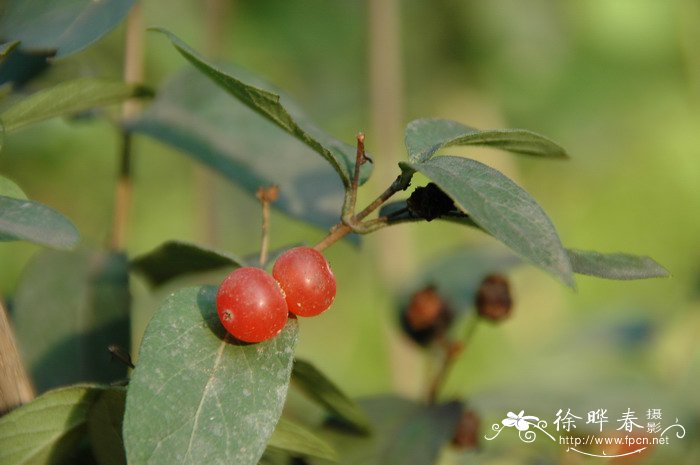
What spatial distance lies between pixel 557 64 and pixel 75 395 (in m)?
2.11

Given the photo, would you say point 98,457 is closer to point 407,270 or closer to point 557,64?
point 407,270

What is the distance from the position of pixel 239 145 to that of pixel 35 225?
0.48 metres

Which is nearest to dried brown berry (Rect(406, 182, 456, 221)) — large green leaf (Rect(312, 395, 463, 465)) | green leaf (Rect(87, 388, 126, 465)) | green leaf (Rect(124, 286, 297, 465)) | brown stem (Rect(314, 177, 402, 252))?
brown stem (Rect(314, 177, 402, 252))

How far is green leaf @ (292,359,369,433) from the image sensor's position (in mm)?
691

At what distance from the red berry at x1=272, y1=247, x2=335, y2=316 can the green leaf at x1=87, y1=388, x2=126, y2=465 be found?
132 millimetres

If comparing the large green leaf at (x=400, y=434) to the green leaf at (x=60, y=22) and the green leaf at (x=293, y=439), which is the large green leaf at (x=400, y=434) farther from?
the green leaf at (x=60, y=22)

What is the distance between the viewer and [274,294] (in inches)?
22.8

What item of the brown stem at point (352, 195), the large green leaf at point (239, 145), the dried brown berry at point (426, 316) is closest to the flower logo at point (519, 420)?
the dried brown berry at point (426, 316)

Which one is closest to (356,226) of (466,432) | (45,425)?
(45,425)

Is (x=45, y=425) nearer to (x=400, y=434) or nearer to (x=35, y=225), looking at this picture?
(x=35, y=225)

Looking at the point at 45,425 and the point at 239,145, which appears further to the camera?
the point at 239,145

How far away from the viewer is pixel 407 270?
5.49 ft

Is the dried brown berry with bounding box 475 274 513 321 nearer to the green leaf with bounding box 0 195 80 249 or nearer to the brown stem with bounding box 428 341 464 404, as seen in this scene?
the brown stem with bounding box 428 341 464 404

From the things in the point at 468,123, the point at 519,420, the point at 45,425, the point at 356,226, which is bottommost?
the point at 45,425
